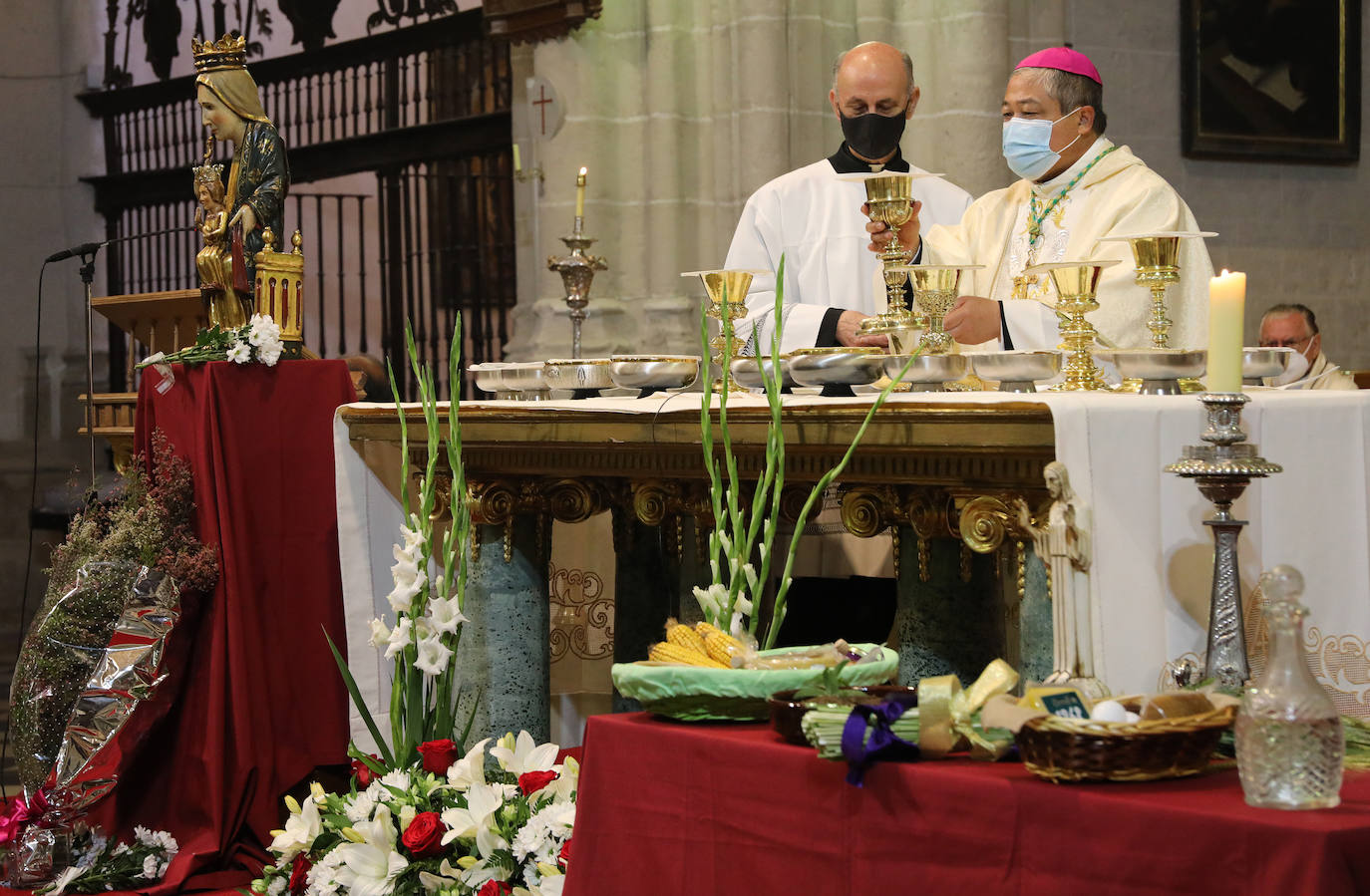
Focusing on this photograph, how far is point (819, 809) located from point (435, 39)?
778cm

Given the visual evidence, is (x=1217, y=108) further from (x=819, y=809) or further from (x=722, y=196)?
(x=819, y=809)

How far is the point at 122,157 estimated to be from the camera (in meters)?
11.0

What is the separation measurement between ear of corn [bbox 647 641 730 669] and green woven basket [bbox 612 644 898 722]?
98 mm

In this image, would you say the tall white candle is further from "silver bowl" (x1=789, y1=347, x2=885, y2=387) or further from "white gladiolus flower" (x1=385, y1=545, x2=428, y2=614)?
"white gladiolus flower" (x1=385, y1=545, x2=428, y2=614)

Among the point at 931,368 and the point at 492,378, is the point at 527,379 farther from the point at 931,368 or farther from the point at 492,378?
the point at 931,368

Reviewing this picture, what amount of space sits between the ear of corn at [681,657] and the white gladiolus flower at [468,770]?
91 cm

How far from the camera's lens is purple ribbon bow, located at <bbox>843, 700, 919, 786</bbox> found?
2156 millimetres

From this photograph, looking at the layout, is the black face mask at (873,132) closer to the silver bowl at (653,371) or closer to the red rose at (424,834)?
the silver bowl at (653,371)

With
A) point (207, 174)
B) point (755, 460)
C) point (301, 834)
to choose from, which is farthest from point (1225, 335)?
point (207, 174)

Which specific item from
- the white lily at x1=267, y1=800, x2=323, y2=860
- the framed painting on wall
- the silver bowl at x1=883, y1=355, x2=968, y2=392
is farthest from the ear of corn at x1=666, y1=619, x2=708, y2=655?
the framed painting on wall

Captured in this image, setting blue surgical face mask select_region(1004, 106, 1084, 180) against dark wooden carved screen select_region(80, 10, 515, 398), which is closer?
blue surgical face mask select_region(1004, 106, 1084, 180)

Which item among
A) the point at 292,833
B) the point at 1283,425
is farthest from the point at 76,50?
the point at 1283,425

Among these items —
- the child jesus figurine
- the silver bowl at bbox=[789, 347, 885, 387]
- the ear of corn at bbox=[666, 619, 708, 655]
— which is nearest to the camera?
the ear of corn at bbox=[666, 619, 708, 655]

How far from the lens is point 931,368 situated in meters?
3.16
